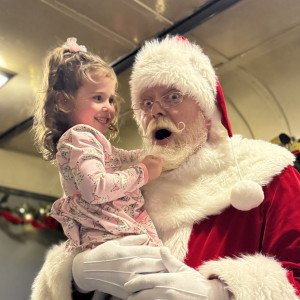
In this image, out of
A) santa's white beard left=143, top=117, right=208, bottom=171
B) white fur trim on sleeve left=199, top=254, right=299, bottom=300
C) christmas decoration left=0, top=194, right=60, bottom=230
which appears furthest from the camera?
christmas decoration left=0, top=194, right=60, bottom=230

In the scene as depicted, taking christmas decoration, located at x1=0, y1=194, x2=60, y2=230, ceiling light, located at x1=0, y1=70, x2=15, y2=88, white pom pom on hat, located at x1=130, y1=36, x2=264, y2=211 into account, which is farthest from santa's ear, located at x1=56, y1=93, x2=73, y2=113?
christmas decoration, located at x1=0, y1=194, x2=60, y2=230

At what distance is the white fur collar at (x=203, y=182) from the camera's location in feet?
2.82

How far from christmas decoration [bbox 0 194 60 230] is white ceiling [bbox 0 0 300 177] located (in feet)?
1.37

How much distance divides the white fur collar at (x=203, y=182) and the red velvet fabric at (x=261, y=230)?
0.02 meters

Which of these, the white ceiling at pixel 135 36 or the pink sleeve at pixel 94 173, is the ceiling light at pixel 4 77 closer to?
the white ceiling at pixel 135 36

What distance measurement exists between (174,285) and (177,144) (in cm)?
35

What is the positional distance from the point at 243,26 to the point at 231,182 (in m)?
1.05

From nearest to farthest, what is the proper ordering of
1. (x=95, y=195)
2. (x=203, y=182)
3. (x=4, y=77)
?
(x=95, y=195) → (x=203, y=182) → (x=4, y=77)

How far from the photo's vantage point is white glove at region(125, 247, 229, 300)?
0.69 metres

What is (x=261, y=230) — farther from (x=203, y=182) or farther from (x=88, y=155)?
(x=88, y=155)

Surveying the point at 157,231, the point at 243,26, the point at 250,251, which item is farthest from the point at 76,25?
the point at 250,251

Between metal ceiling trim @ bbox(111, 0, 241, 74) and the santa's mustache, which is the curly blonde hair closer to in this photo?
the santa's mustache

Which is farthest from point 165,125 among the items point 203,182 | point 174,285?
point 174,285

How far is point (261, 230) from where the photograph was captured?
82cm
